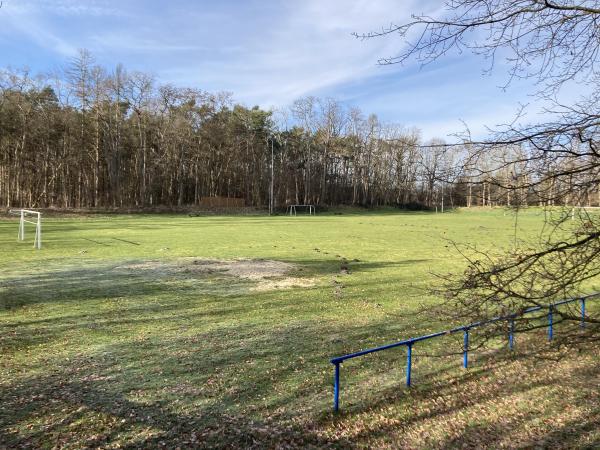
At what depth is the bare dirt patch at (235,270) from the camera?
1198cm

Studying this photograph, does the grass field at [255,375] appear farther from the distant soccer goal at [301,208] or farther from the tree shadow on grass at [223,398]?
the distant soccer goal at [301,208]

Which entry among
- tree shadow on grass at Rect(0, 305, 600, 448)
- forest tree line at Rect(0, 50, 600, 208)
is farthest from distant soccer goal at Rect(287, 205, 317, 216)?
tree shadow on grass at Rect(0, 305, 600, 448)

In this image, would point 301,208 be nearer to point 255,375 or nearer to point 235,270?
point 235,270

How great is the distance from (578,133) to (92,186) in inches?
2297

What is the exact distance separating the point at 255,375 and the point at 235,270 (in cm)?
815

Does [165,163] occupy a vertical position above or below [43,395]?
above

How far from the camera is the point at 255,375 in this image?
569 cm

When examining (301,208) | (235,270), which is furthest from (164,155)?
(235,270)

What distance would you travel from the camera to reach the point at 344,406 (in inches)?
191

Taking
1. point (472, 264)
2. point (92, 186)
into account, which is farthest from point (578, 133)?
point (92, 186)

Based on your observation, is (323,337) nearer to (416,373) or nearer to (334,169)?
(416,373)

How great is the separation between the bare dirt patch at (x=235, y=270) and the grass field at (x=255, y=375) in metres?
0.55

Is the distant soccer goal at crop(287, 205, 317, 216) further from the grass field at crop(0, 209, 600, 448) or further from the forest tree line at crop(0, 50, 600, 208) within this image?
the grass field at crop(0, 209, 600, 448)

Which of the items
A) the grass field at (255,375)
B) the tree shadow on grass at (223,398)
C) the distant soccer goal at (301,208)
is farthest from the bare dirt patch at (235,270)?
the distant soccer goal at (301,208)
